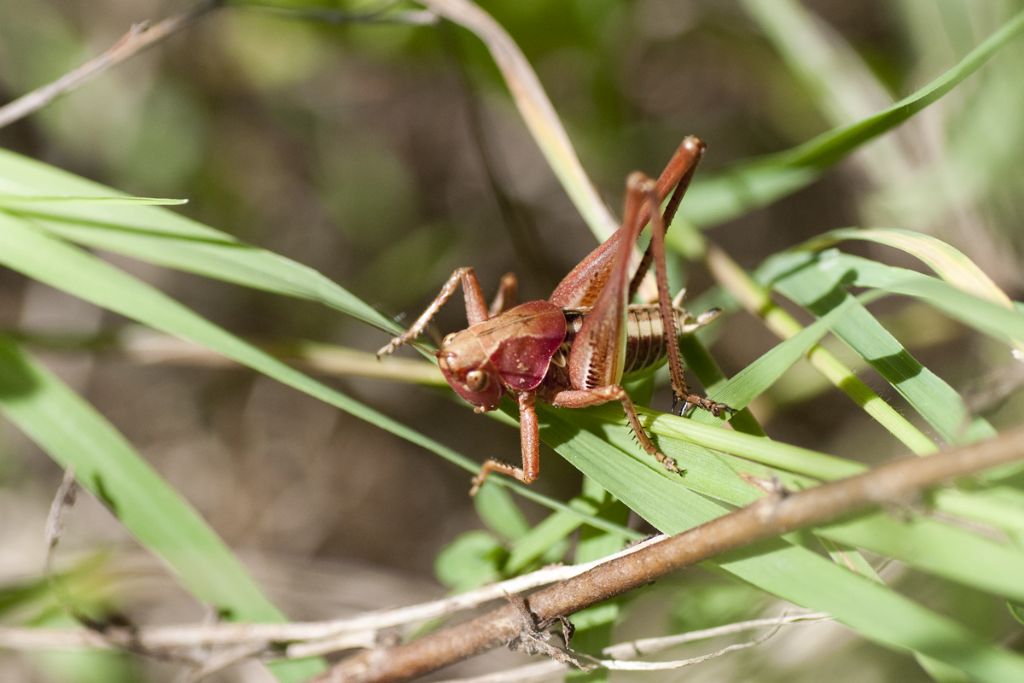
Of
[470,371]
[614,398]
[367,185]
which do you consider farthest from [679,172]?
[367,185]

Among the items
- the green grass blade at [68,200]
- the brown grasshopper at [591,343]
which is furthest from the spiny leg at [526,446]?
the green grass blade at [68,200]

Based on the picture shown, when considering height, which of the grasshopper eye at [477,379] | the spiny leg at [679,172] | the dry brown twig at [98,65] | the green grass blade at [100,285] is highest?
the dry brown twig at [98,65]

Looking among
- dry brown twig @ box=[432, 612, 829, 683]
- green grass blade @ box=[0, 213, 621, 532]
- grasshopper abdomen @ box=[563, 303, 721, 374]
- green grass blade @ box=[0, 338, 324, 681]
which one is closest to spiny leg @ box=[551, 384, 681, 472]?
grasshopper abdomen @ box=[563, 303, 721, 374]

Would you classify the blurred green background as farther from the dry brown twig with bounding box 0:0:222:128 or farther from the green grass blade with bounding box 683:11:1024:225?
the dry brown twig with bounding box 0:0:222:128

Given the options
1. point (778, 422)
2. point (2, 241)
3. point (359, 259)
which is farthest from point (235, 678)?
point (778, 422)

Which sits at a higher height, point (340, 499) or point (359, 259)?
point (359, 259)

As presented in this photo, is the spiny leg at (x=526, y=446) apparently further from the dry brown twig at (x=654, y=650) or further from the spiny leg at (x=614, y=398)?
the dry brown twig at (x=654, y=650)

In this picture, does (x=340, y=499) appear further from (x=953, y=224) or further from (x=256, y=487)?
(x=953, y=224)
